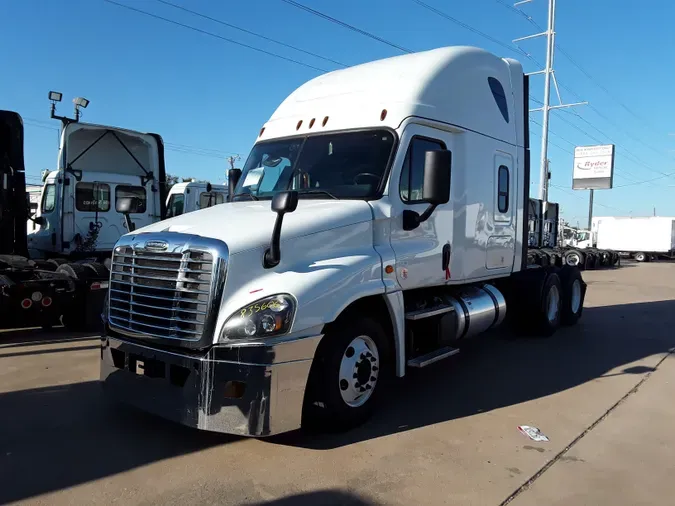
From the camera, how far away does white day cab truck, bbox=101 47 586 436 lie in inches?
158

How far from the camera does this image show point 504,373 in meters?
6.85

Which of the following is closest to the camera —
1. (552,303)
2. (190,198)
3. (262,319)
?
(262,319)

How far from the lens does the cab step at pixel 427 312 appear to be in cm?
534

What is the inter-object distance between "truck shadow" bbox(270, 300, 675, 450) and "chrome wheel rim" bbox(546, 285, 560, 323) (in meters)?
0.36

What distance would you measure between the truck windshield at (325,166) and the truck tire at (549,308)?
4553 mm

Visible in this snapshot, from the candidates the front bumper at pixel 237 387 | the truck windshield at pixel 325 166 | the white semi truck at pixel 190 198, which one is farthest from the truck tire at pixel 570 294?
the white semi truck at pixel 190 198

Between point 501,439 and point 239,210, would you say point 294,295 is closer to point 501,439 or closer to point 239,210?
point 239,210

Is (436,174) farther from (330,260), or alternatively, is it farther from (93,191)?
(93,191)

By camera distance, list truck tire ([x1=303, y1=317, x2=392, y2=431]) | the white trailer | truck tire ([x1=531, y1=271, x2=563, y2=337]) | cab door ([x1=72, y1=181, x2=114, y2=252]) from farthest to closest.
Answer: the white trailer → cab door ([x1=72, y1=181, x2=114, y2=252]) → truck tire ([x1=531, y1=271, x2=563, y2=337]) → truck tire ([x1=303, y1=317, x2=392, y2=431])

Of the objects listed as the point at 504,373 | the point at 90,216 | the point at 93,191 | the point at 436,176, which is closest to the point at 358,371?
the point at 436,176

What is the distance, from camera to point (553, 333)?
9352mm

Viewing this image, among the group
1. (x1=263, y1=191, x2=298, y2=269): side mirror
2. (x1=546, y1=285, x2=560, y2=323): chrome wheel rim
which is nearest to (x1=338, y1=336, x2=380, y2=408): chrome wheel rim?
(x1=263, y1=191, x2=298, y2=269): side mirror

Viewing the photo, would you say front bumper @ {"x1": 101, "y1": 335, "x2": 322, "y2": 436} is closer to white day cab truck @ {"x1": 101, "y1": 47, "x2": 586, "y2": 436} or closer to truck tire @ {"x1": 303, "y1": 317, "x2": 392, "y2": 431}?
white day cab truck @ {"x1": 101, "y1": 47, "x2": 586, "y2": 436}

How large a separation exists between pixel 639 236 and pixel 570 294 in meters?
35.3
